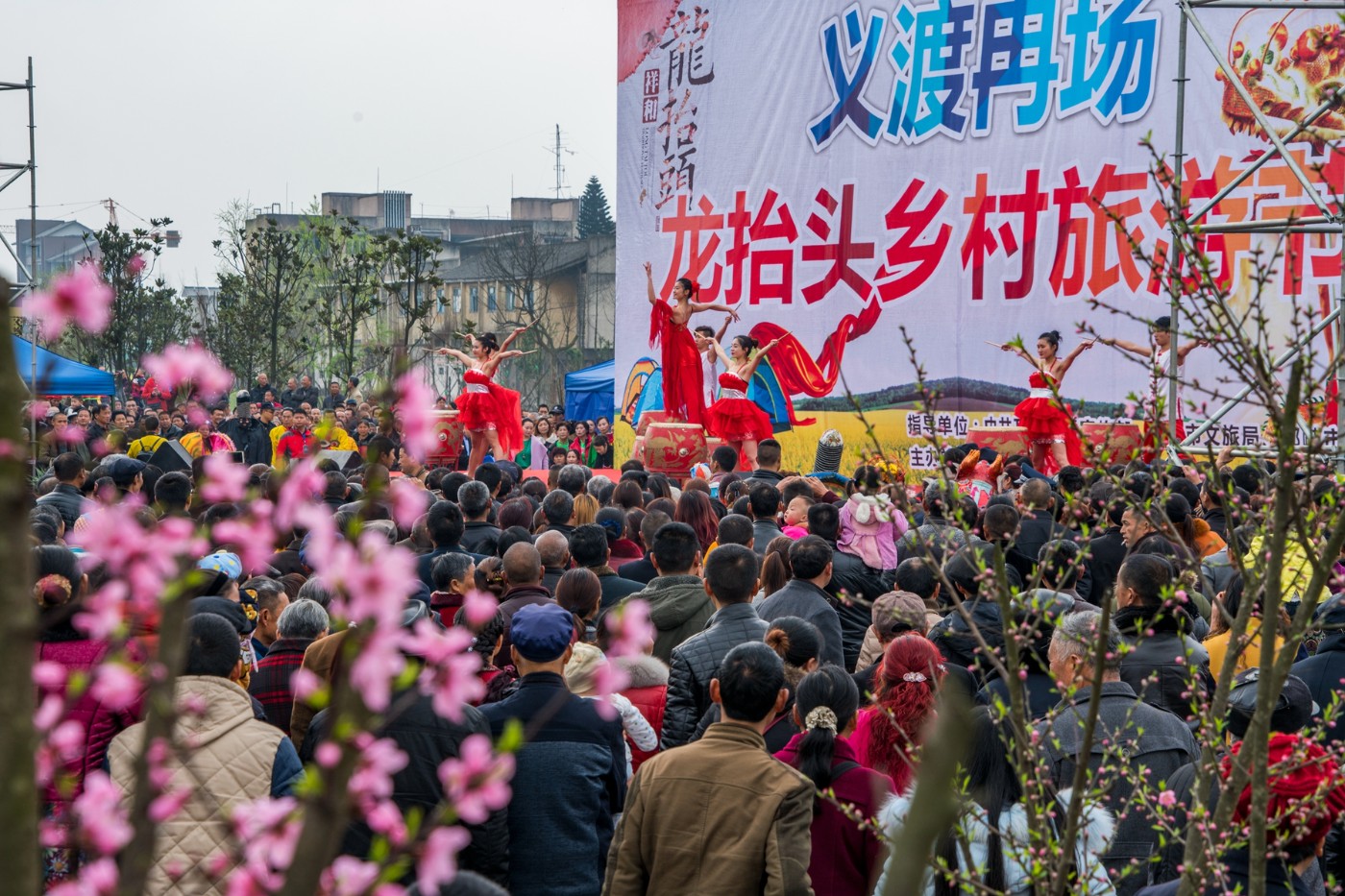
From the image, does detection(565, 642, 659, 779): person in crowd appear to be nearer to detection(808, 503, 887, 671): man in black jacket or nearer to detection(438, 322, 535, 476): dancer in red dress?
detection(808, 503, 887, 671): man in black jacket

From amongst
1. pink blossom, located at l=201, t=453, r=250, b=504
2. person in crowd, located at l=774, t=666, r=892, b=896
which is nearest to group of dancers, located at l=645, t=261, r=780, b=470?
person in crowd, located at l=774, t=666, r=892, b=896

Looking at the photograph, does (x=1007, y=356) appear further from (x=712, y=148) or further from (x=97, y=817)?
(x=97, y=817)

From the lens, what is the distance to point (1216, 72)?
35.8 ft

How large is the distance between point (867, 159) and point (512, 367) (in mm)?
27784

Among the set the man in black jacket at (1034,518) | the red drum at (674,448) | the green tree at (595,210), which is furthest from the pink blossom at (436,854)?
the green tree at (595,210)

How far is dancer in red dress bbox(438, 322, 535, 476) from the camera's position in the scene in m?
12.4

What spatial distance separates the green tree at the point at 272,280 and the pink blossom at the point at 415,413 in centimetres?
2340

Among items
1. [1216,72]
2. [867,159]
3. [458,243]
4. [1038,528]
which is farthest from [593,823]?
[458,243]

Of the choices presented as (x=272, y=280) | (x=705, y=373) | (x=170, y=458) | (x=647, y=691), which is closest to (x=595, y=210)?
(x=272, y=280)

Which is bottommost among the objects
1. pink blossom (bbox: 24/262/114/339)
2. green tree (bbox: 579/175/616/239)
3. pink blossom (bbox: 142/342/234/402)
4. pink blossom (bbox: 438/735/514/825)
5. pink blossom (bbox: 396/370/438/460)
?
pink blossom (bbox: 438/735/514/825)

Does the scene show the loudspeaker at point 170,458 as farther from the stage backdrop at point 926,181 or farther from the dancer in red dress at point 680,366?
the dancer in red dress at point 680,366

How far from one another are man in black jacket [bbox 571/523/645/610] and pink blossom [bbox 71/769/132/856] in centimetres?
346

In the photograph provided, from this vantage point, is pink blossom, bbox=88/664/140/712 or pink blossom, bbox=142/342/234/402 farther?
pink blossom, bbox=142/342/234/402

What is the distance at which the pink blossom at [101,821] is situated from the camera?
3.05 ft
